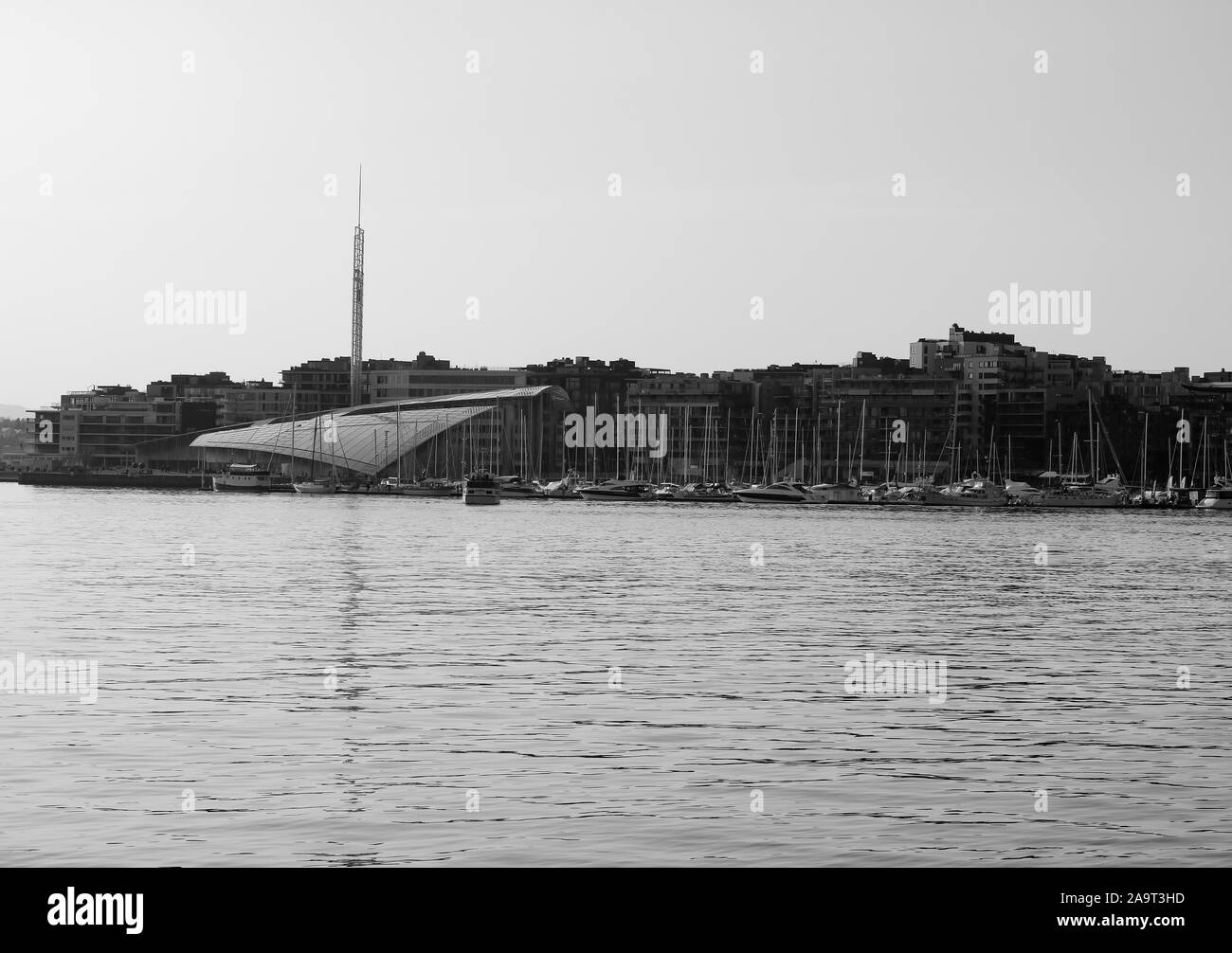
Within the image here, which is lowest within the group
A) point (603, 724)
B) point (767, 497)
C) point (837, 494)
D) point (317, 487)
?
point (603, 724)

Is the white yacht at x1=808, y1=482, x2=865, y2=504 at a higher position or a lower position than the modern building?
lower

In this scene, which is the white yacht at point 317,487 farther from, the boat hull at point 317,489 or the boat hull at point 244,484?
the boat hull at point 244,484

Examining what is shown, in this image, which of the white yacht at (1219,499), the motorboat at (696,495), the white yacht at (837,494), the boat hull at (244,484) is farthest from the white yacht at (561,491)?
the white yacht at (1219,499)

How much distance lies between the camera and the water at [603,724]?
13.7 metres

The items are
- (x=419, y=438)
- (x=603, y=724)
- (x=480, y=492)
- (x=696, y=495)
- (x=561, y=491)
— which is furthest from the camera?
(x=419, y=438)

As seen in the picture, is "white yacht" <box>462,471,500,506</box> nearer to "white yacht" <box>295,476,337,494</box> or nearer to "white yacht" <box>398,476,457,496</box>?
"white yacht" <box>398,476,457,496</box>

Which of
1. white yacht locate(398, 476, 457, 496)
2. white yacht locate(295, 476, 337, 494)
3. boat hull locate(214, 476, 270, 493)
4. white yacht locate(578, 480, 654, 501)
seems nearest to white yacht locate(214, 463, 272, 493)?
boat hull locate(214, 476, 270, 493)

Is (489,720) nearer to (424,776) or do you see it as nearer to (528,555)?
(424,776)

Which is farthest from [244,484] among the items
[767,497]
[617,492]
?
[767,497]

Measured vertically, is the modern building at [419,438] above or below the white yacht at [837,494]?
above

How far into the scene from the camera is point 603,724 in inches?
770

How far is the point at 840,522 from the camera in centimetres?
10869

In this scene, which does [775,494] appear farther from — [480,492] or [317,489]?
[317,489]

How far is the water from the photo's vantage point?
13.7m
